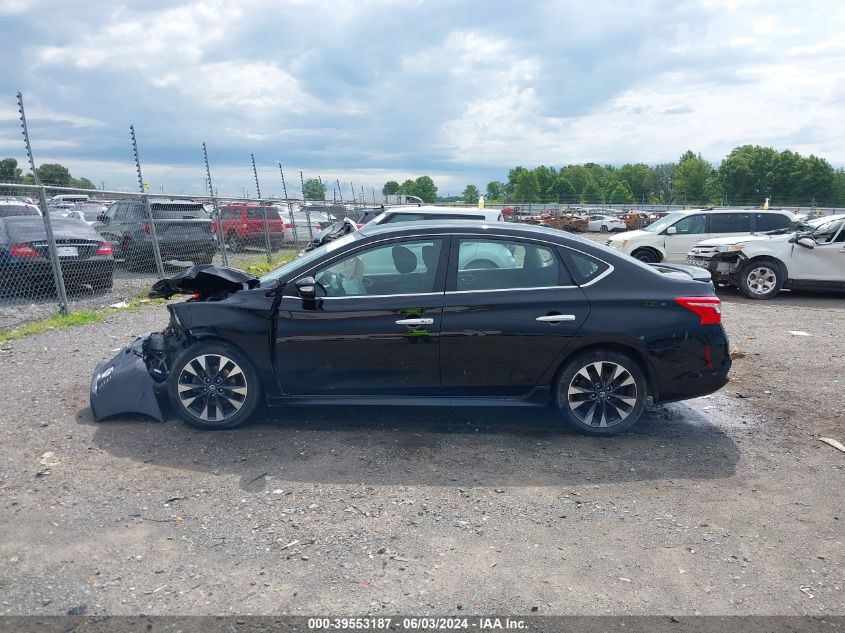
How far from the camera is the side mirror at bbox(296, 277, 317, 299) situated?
443 centimetres

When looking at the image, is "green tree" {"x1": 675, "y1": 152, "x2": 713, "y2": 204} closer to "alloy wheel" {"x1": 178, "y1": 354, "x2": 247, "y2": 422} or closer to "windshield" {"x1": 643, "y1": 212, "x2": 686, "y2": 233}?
"windshield" {"x1": 643, "y1": 212, "x2": 686, "y2": 233}

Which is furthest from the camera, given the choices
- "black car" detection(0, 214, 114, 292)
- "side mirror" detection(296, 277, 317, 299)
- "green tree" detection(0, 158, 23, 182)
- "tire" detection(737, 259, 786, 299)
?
"green tree" detection(0, 158, 23, 182)

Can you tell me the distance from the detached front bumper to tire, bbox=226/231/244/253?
12378mm

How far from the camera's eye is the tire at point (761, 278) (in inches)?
442

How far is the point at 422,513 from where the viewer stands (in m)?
3.51

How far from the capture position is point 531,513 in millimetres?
3521

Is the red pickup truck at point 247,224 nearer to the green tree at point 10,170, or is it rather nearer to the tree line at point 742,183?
the green tree at point 10,170

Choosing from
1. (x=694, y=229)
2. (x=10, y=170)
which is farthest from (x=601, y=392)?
(x=10, y=170)

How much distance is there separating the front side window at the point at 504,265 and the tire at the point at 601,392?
672 mm

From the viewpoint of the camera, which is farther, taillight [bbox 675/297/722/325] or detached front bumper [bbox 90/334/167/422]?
detached front bumper [bbox 90/334/167/422]

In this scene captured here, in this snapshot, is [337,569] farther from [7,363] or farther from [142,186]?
[142,186]

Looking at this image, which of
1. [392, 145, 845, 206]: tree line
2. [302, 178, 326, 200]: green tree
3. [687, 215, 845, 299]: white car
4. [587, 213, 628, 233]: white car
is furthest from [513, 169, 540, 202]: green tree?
[687, 215, 845, 299]: white car

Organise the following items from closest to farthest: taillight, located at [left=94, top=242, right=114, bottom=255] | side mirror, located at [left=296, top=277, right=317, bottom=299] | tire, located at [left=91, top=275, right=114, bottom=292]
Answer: side mirror, located at [left=296, top=277, right=317, bottom=299] < taillight, located at [left=94, top=242, right=114, bottom=255] < tire, located at [left=91, top=275, right=114, bottom=292]

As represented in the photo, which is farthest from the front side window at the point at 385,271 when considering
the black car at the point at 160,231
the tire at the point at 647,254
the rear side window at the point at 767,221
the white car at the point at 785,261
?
the rear side window at the point at 767,221
